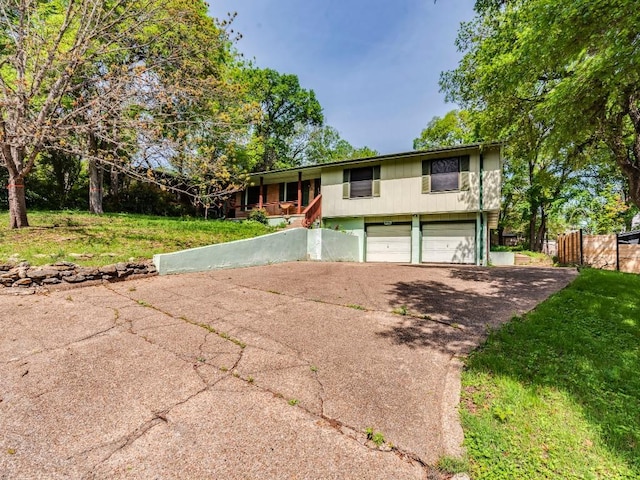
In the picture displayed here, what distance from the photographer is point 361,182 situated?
47.4ft

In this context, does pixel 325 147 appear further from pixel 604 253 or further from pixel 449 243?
pixel 604 253

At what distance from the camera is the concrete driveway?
2.00m

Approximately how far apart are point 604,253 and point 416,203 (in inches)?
A: 293

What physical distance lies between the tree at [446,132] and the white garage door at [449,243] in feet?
33.3

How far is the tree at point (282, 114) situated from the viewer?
25.1 m

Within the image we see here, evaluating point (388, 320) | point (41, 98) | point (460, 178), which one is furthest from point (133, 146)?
point (460, 178)

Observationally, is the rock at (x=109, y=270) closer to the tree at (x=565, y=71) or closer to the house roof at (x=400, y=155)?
the tree at (x=565, y=71)

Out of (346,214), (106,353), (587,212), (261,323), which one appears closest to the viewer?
(106,353)

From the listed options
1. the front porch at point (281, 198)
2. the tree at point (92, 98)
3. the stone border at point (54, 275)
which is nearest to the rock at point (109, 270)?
the stone border at point (54, 275)

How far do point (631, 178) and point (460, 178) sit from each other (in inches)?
193

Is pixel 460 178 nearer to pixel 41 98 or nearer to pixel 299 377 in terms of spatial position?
pixel 299 377

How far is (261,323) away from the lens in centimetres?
437

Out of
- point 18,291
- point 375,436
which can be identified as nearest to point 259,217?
point 18,291

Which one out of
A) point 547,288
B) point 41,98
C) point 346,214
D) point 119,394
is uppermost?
point 41,98
